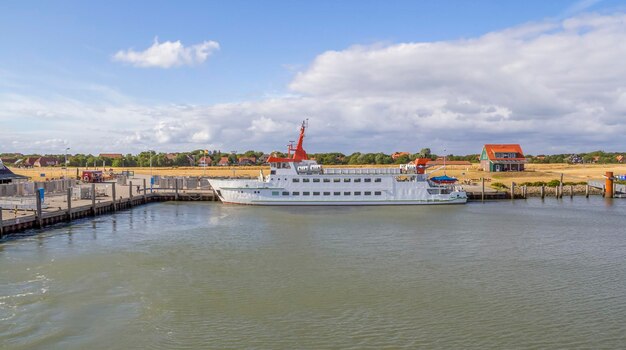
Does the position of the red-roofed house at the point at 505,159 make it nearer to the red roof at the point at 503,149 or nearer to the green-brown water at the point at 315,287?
the red roof at the point at 503,149

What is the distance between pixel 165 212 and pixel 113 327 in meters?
30.7

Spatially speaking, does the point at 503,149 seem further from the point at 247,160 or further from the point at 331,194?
the point at 247,160

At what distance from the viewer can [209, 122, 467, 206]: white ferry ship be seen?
49750 mm

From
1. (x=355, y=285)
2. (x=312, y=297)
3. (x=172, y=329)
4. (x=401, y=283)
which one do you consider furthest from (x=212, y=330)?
(x=401, y=283)

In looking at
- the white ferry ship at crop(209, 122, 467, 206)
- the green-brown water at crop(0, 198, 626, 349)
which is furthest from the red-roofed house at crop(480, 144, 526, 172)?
the green-brown water at crop(0, 198, 626, 349)

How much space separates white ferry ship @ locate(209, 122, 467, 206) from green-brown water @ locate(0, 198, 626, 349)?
1455cm

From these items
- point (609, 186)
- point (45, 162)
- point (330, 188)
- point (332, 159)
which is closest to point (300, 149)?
point (330, 188)

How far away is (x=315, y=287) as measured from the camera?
19.4 m

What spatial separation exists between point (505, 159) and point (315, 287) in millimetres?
75598

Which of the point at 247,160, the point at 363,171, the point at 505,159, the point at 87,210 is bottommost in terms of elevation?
the point at 87,210

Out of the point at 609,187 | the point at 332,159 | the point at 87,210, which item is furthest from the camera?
the point at 332,159

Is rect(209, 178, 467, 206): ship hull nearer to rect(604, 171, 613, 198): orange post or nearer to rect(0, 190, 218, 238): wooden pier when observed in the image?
rect(0, 190, 218, 238): wooden pier

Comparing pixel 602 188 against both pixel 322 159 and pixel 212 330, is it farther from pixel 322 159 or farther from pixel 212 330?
pixel 322 159

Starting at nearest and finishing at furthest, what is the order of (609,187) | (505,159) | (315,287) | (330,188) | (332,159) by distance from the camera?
(315,287), (330,188), (609,187), (505,159), (332,159)
